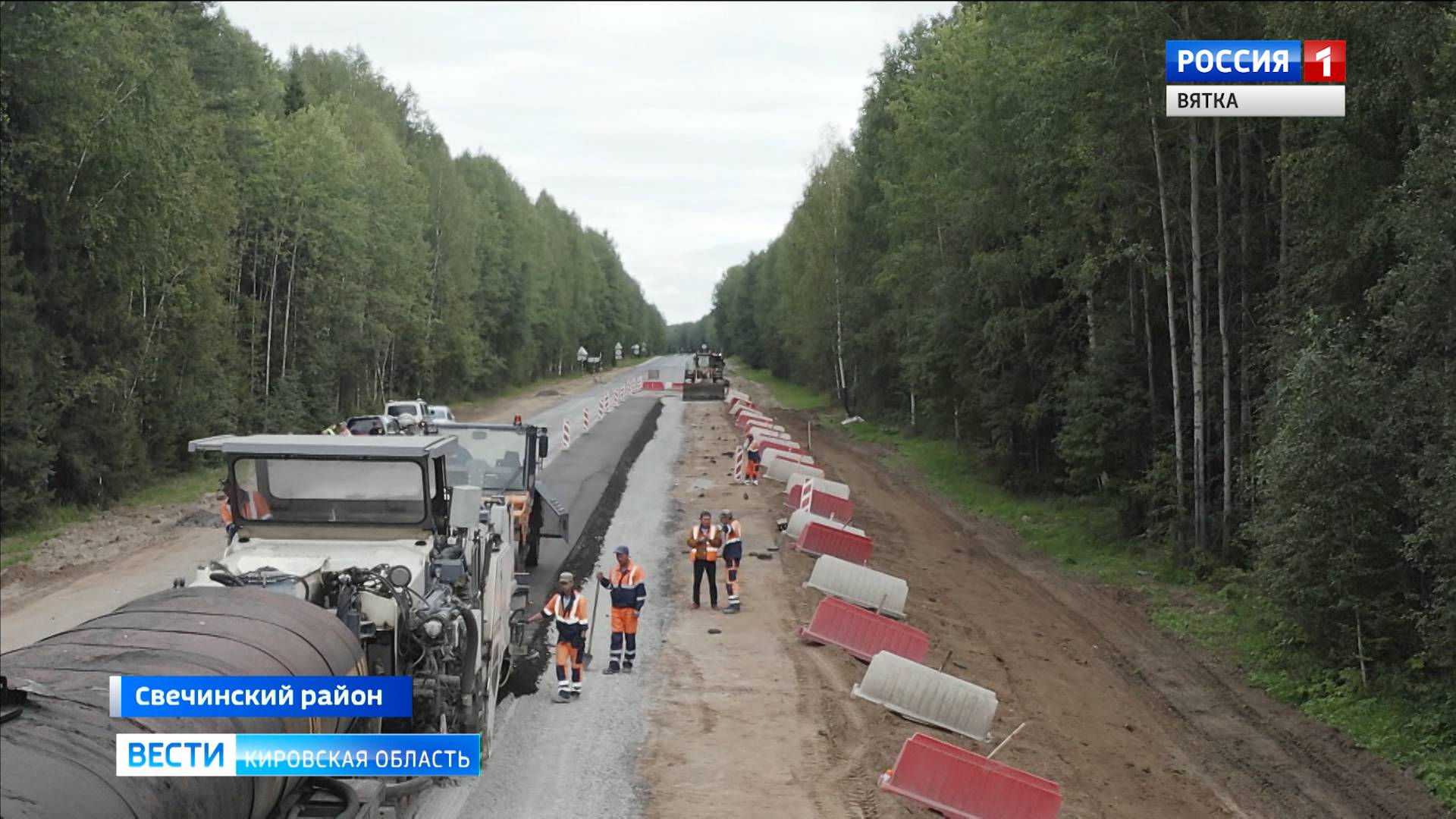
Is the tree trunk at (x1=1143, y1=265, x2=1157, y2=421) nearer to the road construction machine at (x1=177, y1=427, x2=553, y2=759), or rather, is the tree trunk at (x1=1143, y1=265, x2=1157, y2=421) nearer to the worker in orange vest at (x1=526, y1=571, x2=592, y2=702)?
the worker in orange vest at (x1=526, y1=571, x2=592, y2=702)

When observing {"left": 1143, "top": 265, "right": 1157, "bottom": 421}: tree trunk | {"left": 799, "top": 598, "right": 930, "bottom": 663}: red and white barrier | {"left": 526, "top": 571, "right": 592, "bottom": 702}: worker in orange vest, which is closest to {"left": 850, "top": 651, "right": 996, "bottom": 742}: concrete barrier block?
{"left": 799, "top": 598, "right": 930, "bottom": 663}: red and white barrier

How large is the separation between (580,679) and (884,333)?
3415 cm

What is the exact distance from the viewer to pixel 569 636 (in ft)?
42.0

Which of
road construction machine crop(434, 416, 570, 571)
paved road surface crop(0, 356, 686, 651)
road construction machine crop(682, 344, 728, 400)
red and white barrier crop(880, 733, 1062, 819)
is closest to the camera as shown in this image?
red and white barrier crop(880, 733, 1062, 819)

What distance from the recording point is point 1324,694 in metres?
14.1

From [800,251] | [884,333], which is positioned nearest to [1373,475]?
[884,333]

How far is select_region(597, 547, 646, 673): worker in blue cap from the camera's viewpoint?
45.5ft

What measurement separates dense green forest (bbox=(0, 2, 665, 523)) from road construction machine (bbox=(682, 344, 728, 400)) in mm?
12596

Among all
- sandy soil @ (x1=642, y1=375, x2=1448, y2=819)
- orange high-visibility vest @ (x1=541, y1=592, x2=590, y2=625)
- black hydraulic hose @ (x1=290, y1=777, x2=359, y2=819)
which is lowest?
sandy soil @ (x1=642, y1=375, x2=1448, y2=819)

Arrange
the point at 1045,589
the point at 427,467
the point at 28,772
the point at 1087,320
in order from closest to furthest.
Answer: the point at 28,772
the point at 427,467
the point at 1045,589
the point at 1087,320

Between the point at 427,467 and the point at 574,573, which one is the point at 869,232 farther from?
the point at 427,467
